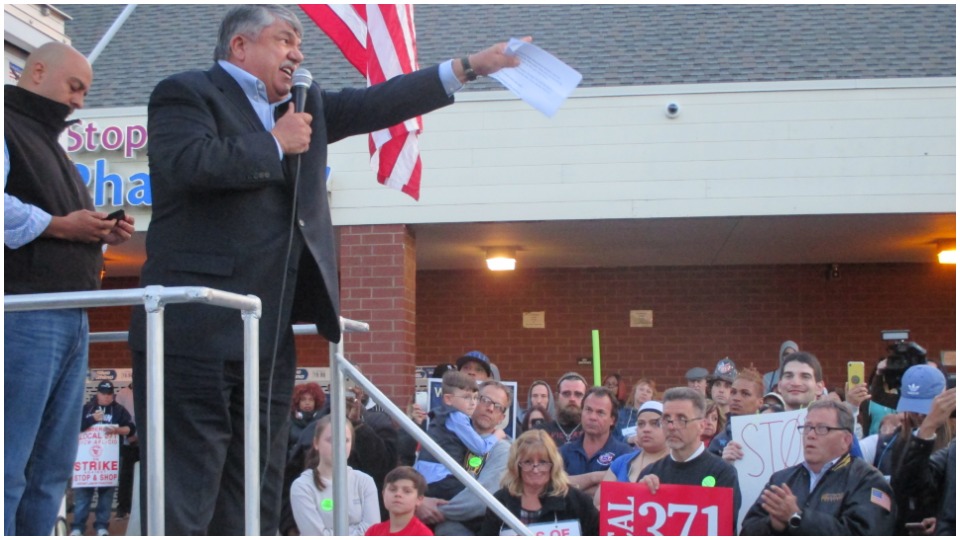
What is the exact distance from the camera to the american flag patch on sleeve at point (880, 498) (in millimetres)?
5535

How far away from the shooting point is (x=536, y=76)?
3539 millimetres

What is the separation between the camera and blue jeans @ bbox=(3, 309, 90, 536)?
3008 millimetres

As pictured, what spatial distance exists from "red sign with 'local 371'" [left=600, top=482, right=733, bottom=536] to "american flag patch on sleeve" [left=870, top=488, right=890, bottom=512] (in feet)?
2.26

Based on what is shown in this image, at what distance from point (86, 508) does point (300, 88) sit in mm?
8054

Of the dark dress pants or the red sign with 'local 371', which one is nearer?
the dark dress pants

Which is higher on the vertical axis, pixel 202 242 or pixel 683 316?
pixel 683 316

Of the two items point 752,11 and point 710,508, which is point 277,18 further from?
point 752,11

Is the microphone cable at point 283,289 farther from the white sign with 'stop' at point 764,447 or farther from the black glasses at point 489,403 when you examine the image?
the black glasses at point 489,403

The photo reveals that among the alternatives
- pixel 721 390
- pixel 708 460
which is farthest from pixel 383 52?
pixel 721 390

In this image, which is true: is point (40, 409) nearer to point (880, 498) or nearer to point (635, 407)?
point (880, 498)

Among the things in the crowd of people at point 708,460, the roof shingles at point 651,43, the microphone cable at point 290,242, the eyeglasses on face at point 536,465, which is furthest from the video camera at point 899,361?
the microphone cable at point 290,242

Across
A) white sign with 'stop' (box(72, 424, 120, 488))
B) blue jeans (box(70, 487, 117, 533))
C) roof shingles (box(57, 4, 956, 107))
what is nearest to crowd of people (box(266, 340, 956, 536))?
white sign with 'stop' (box(72, 424, 120, 488))

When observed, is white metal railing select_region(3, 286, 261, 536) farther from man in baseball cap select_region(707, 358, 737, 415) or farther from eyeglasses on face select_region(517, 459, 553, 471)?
man in baseball cap select_region(707, 358, 737, 415)

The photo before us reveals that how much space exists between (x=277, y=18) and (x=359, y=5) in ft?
8.20
